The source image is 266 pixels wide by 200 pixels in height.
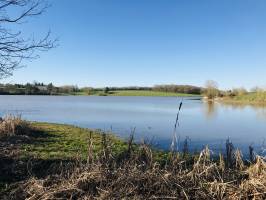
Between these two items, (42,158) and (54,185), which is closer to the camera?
(54,185)

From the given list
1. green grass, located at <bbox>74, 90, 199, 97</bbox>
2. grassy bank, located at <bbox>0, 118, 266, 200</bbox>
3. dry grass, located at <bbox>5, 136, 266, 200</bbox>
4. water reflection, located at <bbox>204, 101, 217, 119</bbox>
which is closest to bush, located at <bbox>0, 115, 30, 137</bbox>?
grassy bank, located at <bbox>0, 118, 266, 200</bbox>

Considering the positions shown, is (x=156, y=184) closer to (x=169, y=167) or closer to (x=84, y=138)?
(x=169, y=167)

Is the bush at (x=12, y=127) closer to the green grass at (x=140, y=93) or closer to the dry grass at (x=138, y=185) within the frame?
the dry grass at (x=138, y=185)

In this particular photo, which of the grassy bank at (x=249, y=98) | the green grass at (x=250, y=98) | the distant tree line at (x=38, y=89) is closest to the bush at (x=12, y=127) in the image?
the grassy bank at (x=249, y=98)

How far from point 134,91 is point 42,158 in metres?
124

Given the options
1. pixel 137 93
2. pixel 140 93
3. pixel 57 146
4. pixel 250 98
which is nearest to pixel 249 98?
pixel 250 98

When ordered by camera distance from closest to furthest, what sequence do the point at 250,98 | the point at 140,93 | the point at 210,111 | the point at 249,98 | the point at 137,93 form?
the point at 210,111
the point at 250,98
the point at 249,98
the point at 137,93
the point at 140,93

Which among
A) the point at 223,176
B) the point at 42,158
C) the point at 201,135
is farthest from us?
the point at 201,135

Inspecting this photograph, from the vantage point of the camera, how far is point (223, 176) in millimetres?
8203

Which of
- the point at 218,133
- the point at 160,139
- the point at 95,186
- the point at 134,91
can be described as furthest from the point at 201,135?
the point at 134,91

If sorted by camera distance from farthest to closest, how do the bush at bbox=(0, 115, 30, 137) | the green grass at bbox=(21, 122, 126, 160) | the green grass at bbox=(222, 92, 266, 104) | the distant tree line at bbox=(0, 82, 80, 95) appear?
the distant tree line at bbox=(0, 82, 80, 95) < the green grass at bbox=(222, 92, 266, 104) < the bush at bbox=(0, 115, 30, 137) < the green grass at bbox=(21, 122, 126, 160)

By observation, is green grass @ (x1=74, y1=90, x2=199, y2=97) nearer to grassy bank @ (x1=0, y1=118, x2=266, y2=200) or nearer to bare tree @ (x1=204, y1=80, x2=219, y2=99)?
bare tree @ (x1=204, y1=80, x2=219, y2=99)

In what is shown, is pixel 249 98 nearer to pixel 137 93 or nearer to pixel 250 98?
pixel 250 98

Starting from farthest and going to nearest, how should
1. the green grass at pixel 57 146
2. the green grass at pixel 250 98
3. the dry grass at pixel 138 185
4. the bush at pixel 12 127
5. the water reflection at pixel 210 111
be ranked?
the green grass at pixel 250 98, the water reflection at pixel 210 111, the bush at pixel 12 127, the green grass at pixel 57 146, the dry grass at pixel 138 185
